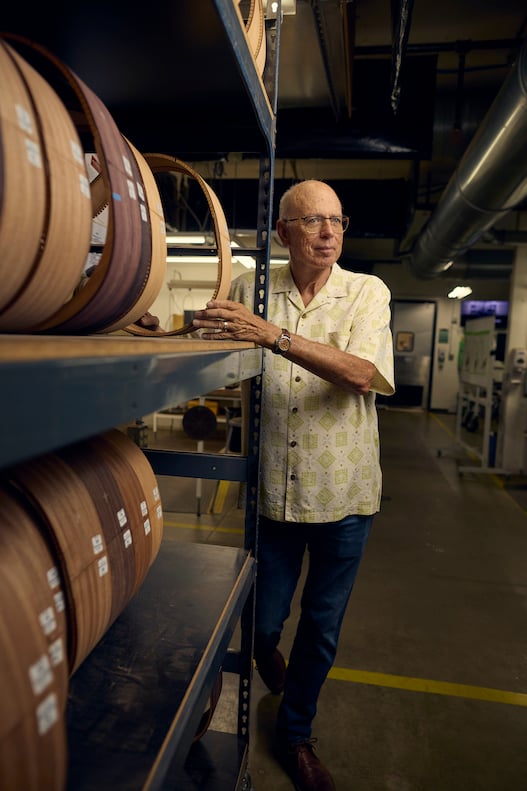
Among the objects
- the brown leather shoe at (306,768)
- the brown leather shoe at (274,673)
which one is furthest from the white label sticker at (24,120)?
the brown leather shoe at (274,673)

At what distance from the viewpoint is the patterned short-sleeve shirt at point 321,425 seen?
1.74 meters

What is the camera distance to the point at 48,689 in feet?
1.62

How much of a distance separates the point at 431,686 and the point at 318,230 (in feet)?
6.74

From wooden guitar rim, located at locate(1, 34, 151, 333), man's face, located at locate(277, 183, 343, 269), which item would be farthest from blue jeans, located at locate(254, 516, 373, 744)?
wooden guitar rim, located at locate(1, 34, 151, 333)

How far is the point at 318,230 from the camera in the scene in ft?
5.63

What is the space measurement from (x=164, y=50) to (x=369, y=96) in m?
3.45

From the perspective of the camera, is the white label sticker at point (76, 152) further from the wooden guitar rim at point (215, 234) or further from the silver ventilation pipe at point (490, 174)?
the silver ventilation pipe at point (490, 174)

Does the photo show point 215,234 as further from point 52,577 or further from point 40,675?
point 40,675

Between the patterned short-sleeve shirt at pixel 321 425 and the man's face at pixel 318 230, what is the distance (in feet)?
0.37

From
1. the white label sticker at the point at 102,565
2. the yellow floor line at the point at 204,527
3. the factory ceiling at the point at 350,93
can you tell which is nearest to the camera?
the white label sticker at the point at 102,565

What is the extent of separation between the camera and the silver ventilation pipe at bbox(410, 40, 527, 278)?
98.4 inches

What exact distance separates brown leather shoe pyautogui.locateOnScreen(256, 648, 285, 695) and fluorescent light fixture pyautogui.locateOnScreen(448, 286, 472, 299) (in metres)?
9.36

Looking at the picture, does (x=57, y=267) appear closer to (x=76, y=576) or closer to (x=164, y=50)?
(x=76, y=576)

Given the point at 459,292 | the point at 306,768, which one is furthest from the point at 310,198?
the point at 459,292
